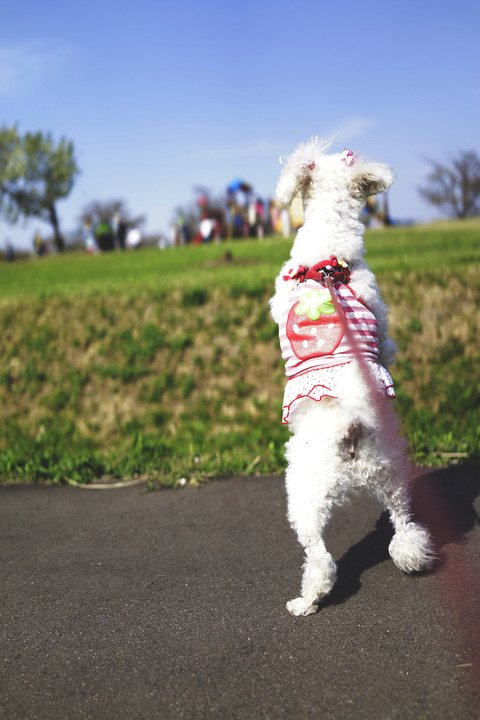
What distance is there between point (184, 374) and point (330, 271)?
416 centimetres

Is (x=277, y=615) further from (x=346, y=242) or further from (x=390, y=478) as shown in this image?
(x=346, y=242)

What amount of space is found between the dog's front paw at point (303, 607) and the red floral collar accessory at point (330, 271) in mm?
1635

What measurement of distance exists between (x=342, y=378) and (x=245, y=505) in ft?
6.57

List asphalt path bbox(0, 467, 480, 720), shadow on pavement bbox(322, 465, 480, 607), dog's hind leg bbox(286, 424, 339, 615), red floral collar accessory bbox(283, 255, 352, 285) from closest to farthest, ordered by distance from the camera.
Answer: asphalt path bbox(0, 467, 480, 720) → dog's hind leg bbox(286, 424, 339, 615) → red floral collar accessory bbox(283, 255, 352, 285) → shadow on pavement bbox(322, 465, 480, 607)

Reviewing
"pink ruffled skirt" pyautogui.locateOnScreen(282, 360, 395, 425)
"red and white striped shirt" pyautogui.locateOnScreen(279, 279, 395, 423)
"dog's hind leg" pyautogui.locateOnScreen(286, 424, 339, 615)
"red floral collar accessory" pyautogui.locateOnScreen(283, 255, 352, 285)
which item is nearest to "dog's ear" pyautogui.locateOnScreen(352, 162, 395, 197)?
"red floral collar accessory" pyautogui.locateOnScreen(283, 255, 352, 285)

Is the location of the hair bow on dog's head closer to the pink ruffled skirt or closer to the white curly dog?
the white curly dog

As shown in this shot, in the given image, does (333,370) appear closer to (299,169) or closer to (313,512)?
(313,512)

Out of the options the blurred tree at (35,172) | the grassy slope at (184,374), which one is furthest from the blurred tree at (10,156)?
the grassy slope at (184,374)

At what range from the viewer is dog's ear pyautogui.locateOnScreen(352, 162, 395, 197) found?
3.36 m

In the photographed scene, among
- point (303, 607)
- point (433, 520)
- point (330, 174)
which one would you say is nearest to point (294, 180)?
point (330, 174)

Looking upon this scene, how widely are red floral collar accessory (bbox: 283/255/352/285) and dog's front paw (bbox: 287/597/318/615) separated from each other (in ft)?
5.36

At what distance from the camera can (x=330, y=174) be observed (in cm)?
340

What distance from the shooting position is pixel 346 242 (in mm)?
3355

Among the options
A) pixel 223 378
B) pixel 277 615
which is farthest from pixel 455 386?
pixel 277 615
